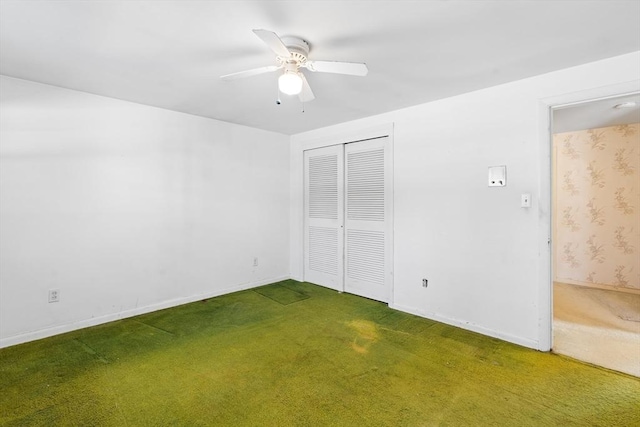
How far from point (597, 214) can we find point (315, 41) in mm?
4969

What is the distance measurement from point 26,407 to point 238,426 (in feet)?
4.52

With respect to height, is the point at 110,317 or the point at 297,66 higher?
the point at 297,66

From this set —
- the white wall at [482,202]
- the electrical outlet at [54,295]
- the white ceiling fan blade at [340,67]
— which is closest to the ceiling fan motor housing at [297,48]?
the white ceiling fan blade at [340,67]

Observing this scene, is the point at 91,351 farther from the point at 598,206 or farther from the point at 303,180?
the point at 598,206

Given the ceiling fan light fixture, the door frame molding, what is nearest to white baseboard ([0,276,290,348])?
the door frame molding

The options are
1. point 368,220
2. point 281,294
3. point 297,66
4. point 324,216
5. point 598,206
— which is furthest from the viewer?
point 324,216

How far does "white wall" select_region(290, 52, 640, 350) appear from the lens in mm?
2646

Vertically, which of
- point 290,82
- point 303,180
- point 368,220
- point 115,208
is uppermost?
point 290,82

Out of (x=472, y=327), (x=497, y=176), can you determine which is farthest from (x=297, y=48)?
(x=472, y=327)

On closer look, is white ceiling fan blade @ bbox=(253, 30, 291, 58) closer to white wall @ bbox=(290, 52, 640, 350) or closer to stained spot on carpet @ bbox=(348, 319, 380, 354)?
white wall @ bbox=(290, 52, 640, 350)

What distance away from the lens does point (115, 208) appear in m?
3.32

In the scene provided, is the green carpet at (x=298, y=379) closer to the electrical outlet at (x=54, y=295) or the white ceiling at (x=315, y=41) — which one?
the electrical outlet at (x=54, y=295)

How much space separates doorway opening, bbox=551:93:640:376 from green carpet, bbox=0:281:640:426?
57.3 inches

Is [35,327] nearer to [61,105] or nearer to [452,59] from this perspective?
[61,105]
